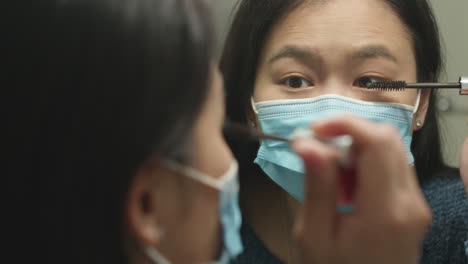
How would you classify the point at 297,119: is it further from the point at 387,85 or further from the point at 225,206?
the point at 225,206

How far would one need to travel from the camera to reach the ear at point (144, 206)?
0.50 m

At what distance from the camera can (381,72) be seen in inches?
36.5

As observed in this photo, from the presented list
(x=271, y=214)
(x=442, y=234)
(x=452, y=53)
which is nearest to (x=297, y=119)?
(x=271, y=214)

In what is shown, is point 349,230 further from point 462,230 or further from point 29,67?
point 462,230

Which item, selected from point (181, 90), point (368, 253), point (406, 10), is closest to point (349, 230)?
point (368, 253)

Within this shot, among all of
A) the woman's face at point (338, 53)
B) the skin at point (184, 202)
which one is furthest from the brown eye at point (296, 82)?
the skin at point (184, 202)

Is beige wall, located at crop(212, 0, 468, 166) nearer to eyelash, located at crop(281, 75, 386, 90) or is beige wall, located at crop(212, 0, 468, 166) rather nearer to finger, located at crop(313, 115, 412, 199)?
eyelash, located at crop(281, 75, 386, 90)

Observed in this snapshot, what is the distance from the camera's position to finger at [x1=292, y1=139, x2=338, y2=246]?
474 mm

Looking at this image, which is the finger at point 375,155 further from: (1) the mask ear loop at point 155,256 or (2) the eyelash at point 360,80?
(2) the eyelash at point 360,80

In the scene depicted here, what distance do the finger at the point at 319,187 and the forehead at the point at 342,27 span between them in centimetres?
47

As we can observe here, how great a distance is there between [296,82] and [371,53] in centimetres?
15

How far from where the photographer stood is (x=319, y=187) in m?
0.50

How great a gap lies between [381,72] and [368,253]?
493 millimetres

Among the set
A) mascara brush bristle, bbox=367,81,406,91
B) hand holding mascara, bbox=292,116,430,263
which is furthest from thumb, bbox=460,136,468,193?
hand holding mascara, bbox=292,116,430,263
